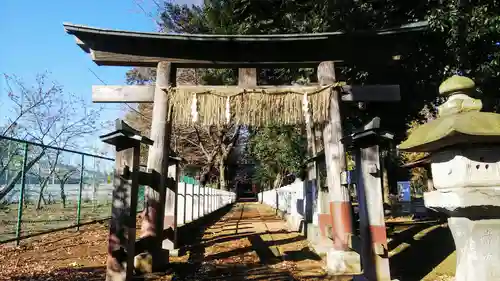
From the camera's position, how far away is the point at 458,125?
2.70m

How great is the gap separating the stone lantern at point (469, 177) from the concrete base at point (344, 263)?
327 centimetres

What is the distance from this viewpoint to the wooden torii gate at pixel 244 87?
262 inches

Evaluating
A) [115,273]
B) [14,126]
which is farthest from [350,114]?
[14,126]

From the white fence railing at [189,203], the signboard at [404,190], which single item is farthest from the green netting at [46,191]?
the signboard at [404,190]

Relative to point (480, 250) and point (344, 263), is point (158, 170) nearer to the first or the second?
point (344, 263)

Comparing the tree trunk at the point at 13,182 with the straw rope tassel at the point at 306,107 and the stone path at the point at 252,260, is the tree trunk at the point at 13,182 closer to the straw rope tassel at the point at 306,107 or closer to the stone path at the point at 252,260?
the stone path at the point at 252,260

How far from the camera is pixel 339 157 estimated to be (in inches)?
265

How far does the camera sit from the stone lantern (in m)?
2.72

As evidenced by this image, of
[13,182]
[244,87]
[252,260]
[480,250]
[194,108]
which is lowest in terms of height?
[252,260]

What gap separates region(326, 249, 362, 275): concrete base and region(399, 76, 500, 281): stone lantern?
10.7 ft

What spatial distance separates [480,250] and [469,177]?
0.59m

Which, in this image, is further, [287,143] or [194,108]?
[287,143]

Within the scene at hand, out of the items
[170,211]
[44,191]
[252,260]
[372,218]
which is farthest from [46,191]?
[372,218]

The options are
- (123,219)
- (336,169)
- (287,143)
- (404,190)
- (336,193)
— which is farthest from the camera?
(404,190)
